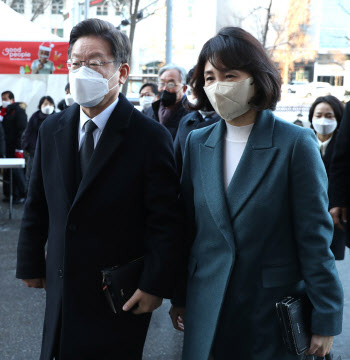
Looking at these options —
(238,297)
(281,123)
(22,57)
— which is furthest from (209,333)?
(22,57)

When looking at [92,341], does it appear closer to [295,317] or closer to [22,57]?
[295,317]

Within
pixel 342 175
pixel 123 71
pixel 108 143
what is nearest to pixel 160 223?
pixel 108 143

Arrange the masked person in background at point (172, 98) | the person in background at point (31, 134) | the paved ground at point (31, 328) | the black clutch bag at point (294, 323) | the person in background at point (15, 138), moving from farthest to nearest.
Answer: the person in background at point (15, 138)
the person in background at point (31, 134)
the masked person in background at point (172, 98)
the paved ground at point (31, 328)
the black clutch bag at point (294, 323)

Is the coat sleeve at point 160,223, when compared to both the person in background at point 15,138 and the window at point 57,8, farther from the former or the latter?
the window at point 57,8

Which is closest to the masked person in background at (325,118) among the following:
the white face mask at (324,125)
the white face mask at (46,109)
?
the white face mask at (324,125)

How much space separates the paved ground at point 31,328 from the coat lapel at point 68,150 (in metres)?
1.94

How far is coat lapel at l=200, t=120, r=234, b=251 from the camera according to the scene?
212 centimetres

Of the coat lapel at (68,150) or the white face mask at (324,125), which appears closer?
the coat lapel at (68,150)

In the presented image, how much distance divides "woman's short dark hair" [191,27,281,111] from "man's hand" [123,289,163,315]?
2.86 feet

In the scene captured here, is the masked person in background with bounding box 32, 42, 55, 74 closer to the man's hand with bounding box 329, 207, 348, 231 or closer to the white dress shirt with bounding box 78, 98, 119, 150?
the man's hand with bounding box 329, 207, 348, 231

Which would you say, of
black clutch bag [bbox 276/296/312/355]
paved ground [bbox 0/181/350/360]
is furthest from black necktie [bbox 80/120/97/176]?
paved ground [bbox 0/181/350/360]

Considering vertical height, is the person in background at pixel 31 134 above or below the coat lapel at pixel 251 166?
below

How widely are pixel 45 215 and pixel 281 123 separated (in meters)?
1.14

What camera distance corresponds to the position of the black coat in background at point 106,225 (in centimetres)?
231
